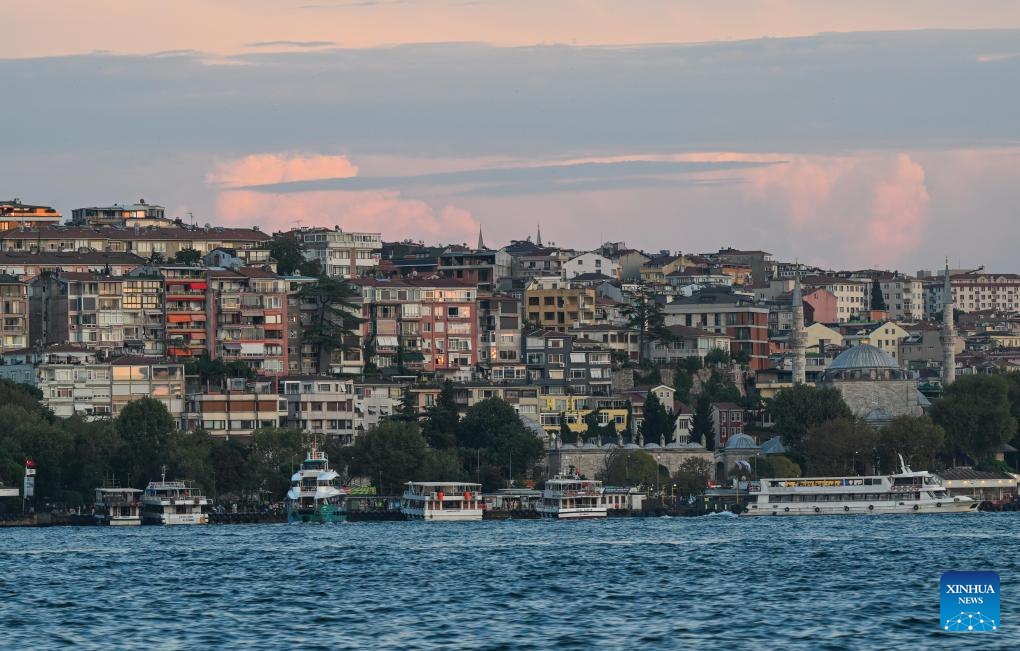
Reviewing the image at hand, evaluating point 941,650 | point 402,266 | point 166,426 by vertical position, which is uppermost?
point 402,266

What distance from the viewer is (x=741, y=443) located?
14338 centimetres

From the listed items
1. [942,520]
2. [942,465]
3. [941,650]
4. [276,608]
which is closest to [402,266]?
[942,465]

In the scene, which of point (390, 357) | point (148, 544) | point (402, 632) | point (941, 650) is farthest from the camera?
point (390, 357)

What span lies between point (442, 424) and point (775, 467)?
2064 centimetres

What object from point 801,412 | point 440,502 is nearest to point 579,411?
point 801,412

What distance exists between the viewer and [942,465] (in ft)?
466

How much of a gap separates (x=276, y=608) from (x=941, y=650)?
1938 cm

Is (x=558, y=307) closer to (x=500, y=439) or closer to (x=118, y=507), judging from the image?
(x=500, y=439)

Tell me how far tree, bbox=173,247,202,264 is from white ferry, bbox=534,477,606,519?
42979 millimetres

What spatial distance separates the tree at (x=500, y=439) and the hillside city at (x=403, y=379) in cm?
13

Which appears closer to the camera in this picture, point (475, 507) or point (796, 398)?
point (475, 507)

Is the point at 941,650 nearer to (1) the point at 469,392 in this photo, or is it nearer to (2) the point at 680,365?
(1) the point at 469,392

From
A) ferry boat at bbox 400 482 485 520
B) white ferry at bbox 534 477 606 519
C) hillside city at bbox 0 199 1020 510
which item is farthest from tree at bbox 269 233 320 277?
white ferry at bbox 534 477 606 519

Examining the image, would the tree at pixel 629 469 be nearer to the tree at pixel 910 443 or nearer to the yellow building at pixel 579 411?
the yellow building at pixel 579 411
